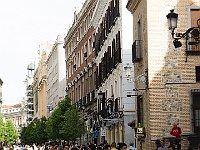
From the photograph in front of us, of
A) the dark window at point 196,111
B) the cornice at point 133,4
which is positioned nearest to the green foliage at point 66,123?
the cornice at point 133,4

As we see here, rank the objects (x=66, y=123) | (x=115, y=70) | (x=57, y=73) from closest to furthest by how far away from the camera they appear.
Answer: (x=115, y=70)
(x=66, y=123)
(x=57, y=73)

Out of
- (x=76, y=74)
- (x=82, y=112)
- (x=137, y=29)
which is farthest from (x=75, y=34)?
(x=137, y=29)

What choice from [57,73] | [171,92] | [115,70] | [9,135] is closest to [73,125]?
[115,70]

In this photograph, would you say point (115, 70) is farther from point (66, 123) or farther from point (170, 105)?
point (66, 123)

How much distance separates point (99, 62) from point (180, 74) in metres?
22.5

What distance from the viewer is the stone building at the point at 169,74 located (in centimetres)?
2616

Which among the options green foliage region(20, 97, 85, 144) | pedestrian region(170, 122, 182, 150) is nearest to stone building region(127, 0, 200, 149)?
pedestrian region(170, 122, 182, 150)

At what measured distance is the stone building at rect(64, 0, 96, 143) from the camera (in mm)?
54812

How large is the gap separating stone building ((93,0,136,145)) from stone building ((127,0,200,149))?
3920 millimetres

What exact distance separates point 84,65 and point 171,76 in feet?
Result: 111

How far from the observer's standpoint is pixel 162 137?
85.8 feet

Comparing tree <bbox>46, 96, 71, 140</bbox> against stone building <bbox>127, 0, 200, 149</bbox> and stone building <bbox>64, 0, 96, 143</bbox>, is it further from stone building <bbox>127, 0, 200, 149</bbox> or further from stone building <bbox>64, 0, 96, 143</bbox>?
stone building <bbox>127, 0, 200, 149</bbox>

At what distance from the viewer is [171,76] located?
26.3m

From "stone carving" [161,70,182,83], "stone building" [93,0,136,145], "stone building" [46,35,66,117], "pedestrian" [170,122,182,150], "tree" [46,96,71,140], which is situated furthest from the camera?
"stone building" [46,35,66,117]
